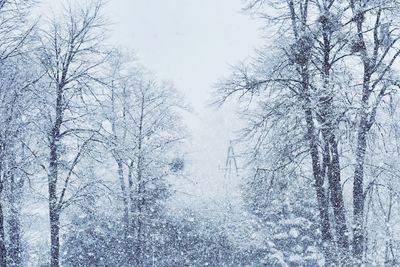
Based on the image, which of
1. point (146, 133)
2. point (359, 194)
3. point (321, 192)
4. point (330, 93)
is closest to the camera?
point (330, 93)

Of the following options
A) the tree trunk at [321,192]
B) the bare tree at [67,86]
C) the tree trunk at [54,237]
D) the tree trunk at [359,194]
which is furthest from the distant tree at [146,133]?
the tree trunk at [359,194]

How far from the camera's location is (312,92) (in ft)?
31.5

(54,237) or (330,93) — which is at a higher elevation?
(330,93)

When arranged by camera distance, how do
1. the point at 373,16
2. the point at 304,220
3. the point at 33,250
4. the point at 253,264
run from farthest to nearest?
the point at 33,250, the point at 304,220, the point at 253,264, the point at 373,16

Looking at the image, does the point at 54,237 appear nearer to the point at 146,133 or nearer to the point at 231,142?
the point at 231,142

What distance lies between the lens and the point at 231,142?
9.88m

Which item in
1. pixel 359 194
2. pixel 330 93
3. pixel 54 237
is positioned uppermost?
pixel 330 93

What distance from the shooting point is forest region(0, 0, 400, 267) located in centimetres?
1004

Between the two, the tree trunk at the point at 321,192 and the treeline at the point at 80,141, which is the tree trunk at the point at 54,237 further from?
the tree trunk at the point at 321,192

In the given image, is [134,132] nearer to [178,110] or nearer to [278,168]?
[178,110]

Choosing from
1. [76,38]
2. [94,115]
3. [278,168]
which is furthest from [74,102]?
[278,168]

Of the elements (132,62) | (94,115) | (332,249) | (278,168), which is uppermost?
(132,62)

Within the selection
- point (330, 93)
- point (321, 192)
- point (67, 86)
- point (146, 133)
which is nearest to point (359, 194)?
point (321, 192)

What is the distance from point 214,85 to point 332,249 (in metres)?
4.30
